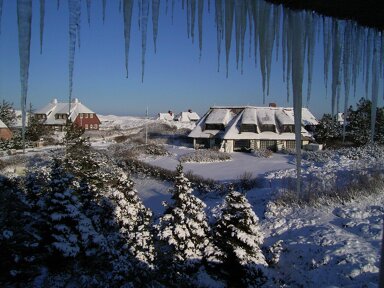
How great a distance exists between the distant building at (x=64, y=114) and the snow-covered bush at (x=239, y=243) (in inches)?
1741

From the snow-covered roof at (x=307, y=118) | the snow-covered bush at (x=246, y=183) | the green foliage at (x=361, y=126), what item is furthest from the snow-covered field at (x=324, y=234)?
the snow-covered roof at (x=307, y=118)

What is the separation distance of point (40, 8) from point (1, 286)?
27.5 feet

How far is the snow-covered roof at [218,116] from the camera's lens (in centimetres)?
3528

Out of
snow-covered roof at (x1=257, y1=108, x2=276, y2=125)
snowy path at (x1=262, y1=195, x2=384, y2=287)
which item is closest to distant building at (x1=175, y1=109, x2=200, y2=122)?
snow-covered roof at (x1=257, y1=108, x2=276, y2=125)

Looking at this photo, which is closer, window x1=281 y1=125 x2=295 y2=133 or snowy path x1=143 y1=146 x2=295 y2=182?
snowy path x1=143 y1=146 x2=295 y2=182

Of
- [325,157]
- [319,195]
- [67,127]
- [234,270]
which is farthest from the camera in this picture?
[325,157]

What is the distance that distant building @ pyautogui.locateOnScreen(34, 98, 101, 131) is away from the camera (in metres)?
50.5

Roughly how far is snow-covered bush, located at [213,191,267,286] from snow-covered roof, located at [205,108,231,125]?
26404mm

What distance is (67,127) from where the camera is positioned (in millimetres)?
18500

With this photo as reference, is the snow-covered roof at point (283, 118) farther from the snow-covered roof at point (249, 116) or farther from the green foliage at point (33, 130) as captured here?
the green foliage at point (33, 130)

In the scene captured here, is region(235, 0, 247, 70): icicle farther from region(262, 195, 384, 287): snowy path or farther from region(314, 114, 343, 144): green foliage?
region(314, 114, 343, 144): green foliage

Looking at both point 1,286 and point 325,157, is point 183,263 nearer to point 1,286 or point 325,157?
point 1,286

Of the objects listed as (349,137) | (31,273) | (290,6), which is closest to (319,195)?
(31,273)

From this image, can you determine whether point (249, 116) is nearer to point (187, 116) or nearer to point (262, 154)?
point (262, 154)
